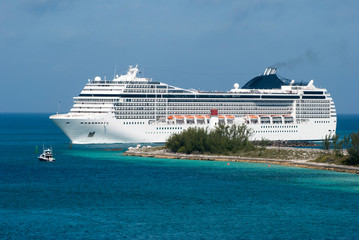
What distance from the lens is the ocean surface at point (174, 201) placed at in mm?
38125

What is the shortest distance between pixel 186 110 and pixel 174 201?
57.6m

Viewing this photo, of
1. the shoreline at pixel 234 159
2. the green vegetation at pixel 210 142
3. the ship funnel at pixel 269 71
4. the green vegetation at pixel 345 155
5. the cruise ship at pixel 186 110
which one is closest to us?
the shoreline at pixel 234 159

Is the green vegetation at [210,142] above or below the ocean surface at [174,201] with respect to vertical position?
above

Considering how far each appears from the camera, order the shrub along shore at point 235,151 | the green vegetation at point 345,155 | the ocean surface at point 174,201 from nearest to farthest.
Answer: the ocean surface at point 174,201, the green vegetation at point 345,155, the shrub along shore at point 235,151

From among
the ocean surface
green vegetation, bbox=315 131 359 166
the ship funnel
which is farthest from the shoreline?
the ship funnel

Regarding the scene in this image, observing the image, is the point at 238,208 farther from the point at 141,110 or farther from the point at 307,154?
the point at 141,110

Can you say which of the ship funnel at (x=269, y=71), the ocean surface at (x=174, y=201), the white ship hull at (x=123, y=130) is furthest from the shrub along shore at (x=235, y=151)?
the ship funnel at (x=269, y=71)

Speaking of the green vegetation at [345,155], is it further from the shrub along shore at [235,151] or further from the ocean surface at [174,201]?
the ocean surface at [174,201]

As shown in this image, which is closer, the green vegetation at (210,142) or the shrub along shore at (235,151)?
the shrub along shore at (235,151)

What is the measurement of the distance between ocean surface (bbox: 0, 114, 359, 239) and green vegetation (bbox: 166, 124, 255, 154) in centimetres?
641

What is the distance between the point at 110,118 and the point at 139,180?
122ft

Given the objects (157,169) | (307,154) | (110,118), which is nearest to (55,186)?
(157,169)

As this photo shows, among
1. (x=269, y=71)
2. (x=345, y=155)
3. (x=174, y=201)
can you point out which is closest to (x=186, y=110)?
(x=269, y=71)

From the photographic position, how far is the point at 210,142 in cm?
7806
